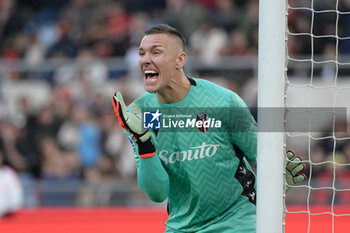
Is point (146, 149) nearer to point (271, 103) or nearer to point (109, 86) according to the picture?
point (271, 103)

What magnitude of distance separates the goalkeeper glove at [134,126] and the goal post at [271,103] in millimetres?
643

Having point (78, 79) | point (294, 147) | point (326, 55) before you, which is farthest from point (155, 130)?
point (78, 79)

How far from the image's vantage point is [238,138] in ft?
13.8

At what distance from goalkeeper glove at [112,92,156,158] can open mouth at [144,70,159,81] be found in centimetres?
22

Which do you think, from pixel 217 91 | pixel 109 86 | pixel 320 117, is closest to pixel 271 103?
pixel 217 91

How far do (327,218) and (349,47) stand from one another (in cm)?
341

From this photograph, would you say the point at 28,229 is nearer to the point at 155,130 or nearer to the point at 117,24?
the point at 155,130

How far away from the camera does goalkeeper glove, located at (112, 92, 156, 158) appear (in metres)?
3.88

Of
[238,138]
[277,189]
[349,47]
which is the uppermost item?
[349,47]

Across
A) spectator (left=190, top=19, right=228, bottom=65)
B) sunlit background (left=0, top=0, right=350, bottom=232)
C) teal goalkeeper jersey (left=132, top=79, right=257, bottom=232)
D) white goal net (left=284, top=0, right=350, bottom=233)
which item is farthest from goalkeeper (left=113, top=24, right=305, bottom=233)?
spectator (left=190, top=19, right=228, bottom=65)

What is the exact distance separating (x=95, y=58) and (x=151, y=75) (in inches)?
278

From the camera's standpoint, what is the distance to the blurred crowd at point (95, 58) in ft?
32.4

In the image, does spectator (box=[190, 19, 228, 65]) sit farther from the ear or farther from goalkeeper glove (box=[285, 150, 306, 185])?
goalkeeper glove (box=[285, 150, 306, 185])

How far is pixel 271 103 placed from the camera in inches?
146
